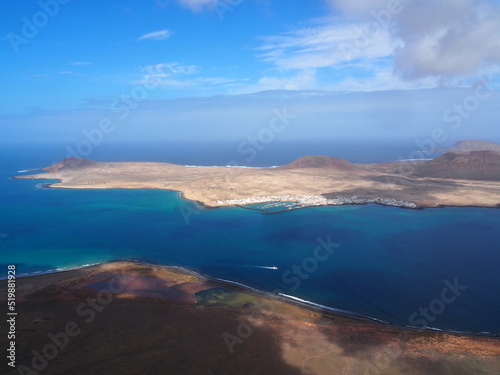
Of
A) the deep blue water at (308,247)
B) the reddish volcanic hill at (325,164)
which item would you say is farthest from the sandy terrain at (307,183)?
the deep blue water at (308,247)

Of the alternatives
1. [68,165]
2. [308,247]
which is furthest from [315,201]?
[68,165]

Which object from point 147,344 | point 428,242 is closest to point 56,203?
point 147,344

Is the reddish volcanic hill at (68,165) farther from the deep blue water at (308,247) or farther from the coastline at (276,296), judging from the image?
the coastline at (276,296)

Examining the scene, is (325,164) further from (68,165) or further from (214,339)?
(68,165)

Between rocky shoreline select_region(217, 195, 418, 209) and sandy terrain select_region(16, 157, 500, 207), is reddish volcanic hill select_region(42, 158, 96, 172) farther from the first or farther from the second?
rocky shoreline select_region(217, 195, 418, 209)

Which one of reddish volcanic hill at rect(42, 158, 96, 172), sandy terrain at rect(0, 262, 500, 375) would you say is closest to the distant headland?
reddish volcanic hill at rect(42, 158, 96, 172)

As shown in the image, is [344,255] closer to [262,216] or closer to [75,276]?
[262,216]
